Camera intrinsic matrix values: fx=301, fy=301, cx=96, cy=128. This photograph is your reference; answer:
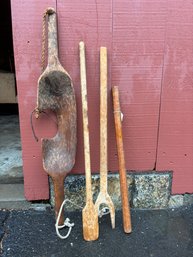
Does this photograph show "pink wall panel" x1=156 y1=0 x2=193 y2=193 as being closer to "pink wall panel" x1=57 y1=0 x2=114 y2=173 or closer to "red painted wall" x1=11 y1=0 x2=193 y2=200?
"red painted wall" x1=11 y1=0 x2=193 y2=200

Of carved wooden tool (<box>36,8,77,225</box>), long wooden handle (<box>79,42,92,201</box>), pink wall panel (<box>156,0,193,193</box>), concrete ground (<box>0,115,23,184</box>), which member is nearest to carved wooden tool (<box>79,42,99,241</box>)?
long wooden handle (<box>79,42,92,201</box>)

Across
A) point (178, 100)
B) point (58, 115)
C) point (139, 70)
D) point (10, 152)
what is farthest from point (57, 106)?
point (10, 152)

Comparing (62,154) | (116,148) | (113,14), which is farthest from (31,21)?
(116,148)

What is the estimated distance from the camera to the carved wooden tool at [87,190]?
200 centimetres

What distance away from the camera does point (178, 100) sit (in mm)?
2258

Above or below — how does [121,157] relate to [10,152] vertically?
above

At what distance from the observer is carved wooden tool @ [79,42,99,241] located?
2004mm

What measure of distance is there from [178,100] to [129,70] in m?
0.44

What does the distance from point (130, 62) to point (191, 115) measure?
0.63m

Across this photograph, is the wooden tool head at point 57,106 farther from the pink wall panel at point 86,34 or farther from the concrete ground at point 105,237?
the concrete ground at point 105,237

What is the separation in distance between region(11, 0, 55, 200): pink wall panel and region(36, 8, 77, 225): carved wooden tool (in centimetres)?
10

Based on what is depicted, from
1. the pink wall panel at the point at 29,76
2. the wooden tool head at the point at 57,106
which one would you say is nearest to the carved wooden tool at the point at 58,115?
the wooden tool head at the point at 57,106

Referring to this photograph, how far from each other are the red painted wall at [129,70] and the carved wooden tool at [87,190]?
13 cm

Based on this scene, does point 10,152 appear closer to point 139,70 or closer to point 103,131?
point 103,131
